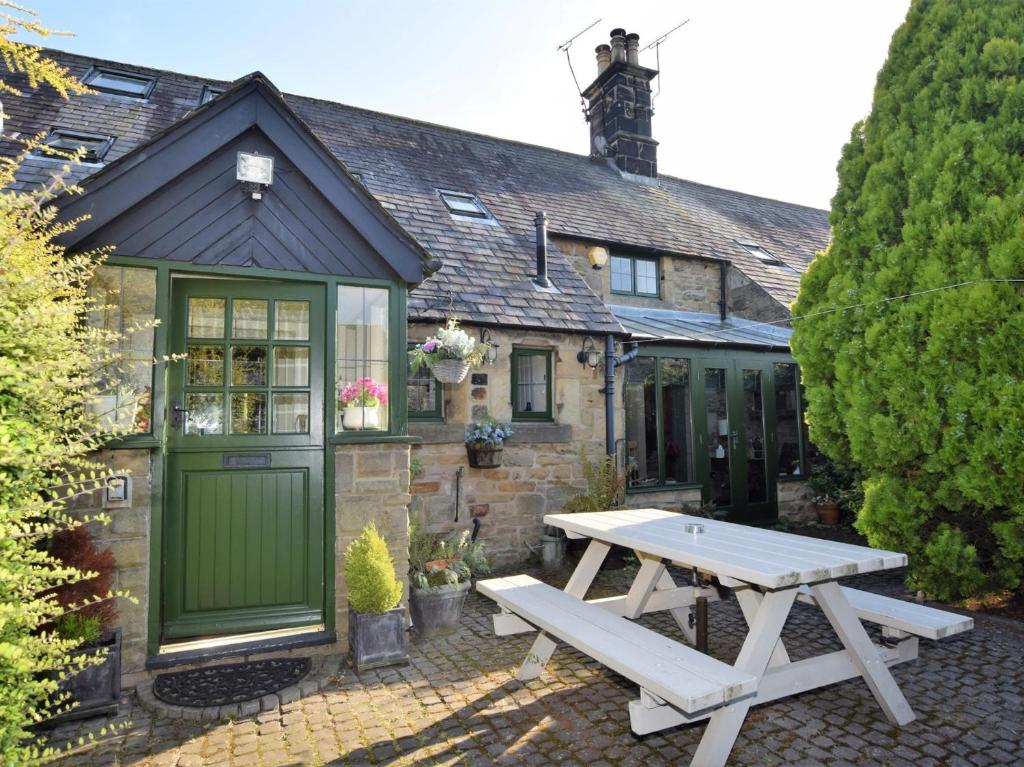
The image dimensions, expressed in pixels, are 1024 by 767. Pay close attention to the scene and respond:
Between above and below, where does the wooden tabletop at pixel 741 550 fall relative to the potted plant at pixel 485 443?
below

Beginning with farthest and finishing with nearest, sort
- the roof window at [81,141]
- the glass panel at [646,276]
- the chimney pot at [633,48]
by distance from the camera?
the chimney pot at [633,48], the glass panel at [646,276], the roof window at [81,141]

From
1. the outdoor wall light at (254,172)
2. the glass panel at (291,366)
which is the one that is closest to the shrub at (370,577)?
the glass panel at (291,366)

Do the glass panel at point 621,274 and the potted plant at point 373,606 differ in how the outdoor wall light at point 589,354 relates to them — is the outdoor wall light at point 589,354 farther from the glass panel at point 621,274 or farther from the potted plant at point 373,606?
→ the potted plant at point 373,606

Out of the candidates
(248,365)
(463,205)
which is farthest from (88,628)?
(463,205)

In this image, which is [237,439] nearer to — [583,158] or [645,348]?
[645,348]

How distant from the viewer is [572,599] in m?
4.05

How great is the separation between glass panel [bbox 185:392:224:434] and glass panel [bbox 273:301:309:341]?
673mm

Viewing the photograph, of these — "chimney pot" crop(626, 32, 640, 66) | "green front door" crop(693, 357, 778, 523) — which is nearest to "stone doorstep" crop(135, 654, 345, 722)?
"green front door" crop(693, 357, 778, 523)

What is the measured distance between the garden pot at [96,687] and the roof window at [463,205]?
7.36 m

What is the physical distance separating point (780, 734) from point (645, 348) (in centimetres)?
612

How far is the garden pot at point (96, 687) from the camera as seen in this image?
352cm

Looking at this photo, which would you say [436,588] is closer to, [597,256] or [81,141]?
[597,256]

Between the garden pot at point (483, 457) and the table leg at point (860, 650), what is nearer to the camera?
the table leg at point (860, 650)

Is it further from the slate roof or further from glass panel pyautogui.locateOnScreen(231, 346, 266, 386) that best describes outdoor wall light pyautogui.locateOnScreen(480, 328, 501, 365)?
glass panel pyautogui.locateOnScreen(231, 346, 266, 386)
